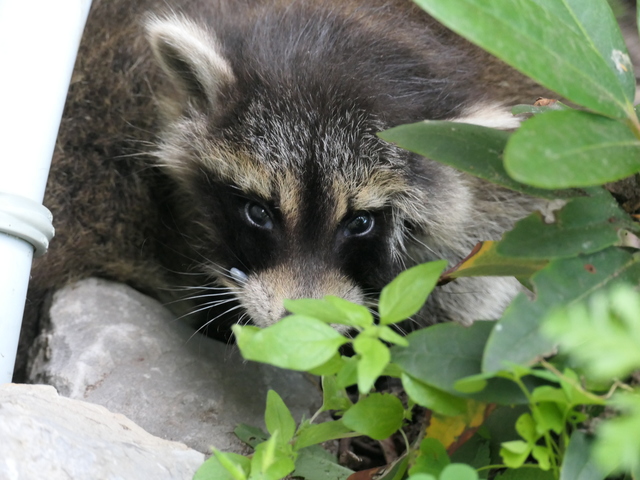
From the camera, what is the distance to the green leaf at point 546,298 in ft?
3.81

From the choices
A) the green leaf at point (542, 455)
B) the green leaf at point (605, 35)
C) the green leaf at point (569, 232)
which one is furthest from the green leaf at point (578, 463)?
the green leaf at point (605, 35)

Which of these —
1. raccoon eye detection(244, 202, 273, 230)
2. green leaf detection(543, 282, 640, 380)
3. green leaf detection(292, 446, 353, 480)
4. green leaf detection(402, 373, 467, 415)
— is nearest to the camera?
green leaf detection(543, 282, 640, 380)

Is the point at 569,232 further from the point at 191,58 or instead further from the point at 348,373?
the point at 191,58

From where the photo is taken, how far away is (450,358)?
1312 mm

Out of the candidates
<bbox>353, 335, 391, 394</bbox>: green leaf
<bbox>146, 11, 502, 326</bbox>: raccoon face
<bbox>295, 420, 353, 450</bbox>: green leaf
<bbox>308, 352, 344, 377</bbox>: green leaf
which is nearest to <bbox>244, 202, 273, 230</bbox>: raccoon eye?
<bbox>146, 11, 502, 326</bbox>: raccoon face

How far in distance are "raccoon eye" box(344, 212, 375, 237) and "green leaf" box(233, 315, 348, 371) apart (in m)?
1.09

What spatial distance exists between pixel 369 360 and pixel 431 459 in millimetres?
327

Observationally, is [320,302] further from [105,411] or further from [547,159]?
[105,411]

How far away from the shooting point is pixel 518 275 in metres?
1.55

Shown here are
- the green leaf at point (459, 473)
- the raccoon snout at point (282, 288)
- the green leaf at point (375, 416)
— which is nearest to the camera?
the green leaf at point (459, 473)

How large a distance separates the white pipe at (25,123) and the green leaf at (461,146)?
1.03 m

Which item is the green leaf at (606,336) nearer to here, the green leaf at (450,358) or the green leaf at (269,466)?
the green leaf at (450,358)

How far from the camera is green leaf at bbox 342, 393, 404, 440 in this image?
4.60 feet

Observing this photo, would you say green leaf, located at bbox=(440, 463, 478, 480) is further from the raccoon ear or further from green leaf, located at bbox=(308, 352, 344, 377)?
the raccoon ear
